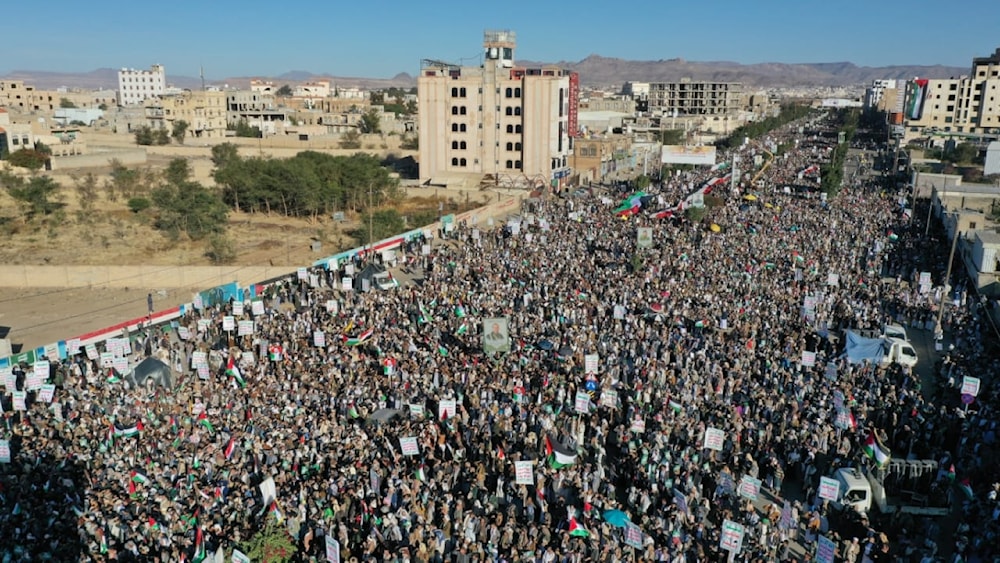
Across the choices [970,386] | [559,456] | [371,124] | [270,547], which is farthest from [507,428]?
[371,124]

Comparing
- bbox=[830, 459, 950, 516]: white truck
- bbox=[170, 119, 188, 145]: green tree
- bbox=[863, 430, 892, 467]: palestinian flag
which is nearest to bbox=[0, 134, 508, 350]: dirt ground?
bbox=[830, 459, 950, 516]: white truck

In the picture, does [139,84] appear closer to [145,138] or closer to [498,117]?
[145,138]

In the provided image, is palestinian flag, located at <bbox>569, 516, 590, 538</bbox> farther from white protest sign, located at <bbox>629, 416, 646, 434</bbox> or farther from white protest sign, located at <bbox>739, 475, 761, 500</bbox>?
white protest sign, located at <bbox>629, 416, 646, 434</bbox>

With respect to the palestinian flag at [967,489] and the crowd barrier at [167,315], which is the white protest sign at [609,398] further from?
the crowd barrier at [167,315]

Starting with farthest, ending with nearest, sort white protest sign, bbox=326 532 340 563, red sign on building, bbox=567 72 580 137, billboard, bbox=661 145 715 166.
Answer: billboard, bbox=661 145 715 166
red sign on building, bbox=567 72 580 137
white protest sign, bbox=326 532 340 563

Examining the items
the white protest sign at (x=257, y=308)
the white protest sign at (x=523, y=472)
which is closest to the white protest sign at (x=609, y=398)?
the white protest sign at (x=523, y=472)
